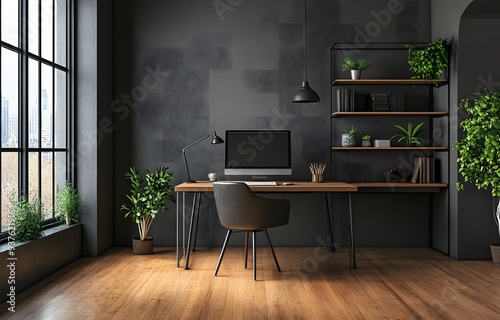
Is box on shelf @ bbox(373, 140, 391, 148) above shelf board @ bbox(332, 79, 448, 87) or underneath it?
underneath

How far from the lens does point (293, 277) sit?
4496 millimetres

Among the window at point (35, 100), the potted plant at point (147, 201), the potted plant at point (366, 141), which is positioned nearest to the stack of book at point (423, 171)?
the potted plant at point (366, 141)

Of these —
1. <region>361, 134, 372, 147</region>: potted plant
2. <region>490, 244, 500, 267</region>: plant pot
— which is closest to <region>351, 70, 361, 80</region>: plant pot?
<region>361, 134, 372, 147</region>: potted plant

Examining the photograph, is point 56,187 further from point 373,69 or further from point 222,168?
point 373,69

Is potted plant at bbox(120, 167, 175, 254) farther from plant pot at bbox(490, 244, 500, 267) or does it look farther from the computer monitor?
plant pot at bbox(490, 244, 500, 267)

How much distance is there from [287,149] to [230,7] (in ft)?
5.63

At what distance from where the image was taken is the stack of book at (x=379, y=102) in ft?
18.6

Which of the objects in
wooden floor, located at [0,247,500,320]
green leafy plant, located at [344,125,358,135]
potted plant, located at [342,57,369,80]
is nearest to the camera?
wooden floor, located at [0,247,500,320]

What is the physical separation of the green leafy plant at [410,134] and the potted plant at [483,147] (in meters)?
0.73

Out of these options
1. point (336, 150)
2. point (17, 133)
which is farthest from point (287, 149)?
point (17, 133)

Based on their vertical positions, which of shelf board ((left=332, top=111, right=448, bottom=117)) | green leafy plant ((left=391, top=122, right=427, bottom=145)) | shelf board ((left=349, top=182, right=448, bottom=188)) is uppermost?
shelf board ((left=332, top=111, right=448, bottom=117))

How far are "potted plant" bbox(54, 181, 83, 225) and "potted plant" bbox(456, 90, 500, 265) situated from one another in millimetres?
3604

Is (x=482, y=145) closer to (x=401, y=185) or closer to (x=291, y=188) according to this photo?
(x=401, y=185)

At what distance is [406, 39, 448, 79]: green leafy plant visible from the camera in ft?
17.6
